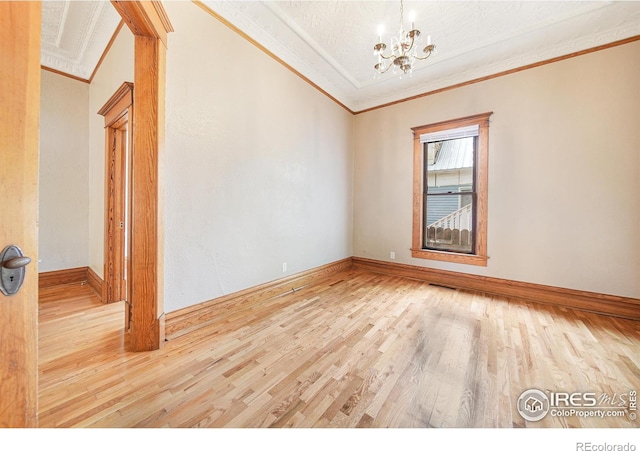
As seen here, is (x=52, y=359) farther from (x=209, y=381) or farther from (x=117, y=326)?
(x=209, y=381)

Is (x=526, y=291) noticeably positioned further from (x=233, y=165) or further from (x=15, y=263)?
(x=15, y=263)

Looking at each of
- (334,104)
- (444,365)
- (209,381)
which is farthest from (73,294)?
(334,104)

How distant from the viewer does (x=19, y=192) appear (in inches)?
22.9

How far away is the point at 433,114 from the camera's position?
3896 mm

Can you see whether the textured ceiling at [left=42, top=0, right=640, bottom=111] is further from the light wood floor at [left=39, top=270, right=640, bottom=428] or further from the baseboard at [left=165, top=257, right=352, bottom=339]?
the light wood floor at [left=39, top=270, right=640, bottom=428]

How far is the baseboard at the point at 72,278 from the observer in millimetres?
3193

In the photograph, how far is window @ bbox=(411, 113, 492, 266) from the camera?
3.55 meters

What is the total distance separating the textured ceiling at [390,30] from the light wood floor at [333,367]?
3.13 meters

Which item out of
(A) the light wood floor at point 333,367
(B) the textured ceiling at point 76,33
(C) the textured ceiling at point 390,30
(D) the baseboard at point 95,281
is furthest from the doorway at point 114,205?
(C) the textured ceiling at point 390,30

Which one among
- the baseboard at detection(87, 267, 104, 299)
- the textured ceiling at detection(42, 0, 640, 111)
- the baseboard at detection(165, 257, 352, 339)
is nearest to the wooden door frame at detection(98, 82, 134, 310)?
the baseboard at detection(87, 267, 104, 299)

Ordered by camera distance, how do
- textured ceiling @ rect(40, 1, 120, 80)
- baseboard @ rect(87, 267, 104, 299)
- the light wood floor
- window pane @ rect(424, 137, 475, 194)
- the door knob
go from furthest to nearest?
window pane @ rect(424, 137, 475, 194)
baseboard @ rect(87, 267, 104, 299)
textured ceiling @ rect(40, 1, 120, 80)
the light wood floor
the door knob

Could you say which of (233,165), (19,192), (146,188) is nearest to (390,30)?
(233,165)

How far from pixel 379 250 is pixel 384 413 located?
328cm

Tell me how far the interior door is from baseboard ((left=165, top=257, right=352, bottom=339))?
5.28 ft
